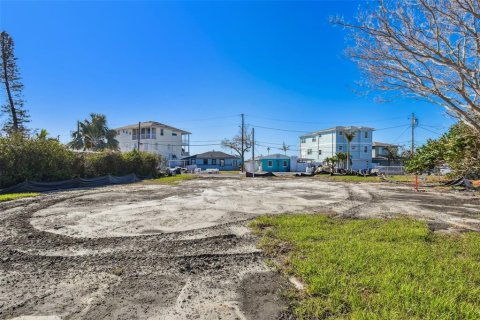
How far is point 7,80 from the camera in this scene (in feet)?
92.5

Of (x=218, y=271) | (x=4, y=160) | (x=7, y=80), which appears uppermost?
(x=7, y=80)

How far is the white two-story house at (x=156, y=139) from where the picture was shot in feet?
162

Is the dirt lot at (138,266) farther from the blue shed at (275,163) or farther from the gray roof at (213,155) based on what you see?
the gray roof at (213,155)

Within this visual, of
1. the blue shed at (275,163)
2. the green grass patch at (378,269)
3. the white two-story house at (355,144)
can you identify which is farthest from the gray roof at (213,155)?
the green grass patch at (378,269)

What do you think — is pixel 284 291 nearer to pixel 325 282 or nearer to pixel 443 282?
pixel 325 282

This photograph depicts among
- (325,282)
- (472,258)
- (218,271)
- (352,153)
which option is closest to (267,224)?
(218,271)

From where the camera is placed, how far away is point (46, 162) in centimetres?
1638

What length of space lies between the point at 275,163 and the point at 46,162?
133 feet

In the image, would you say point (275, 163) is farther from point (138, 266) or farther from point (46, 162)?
point (138, 266)

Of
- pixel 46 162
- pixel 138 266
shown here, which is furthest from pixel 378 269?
pixel 46 162

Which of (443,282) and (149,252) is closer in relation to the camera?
(443,282)

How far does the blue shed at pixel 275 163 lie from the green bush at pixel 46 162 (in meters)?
32.9

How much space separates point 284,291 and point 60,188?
17.5 meters

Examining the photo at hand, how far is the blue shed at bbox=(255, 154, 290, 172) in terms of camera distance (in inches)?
2046
